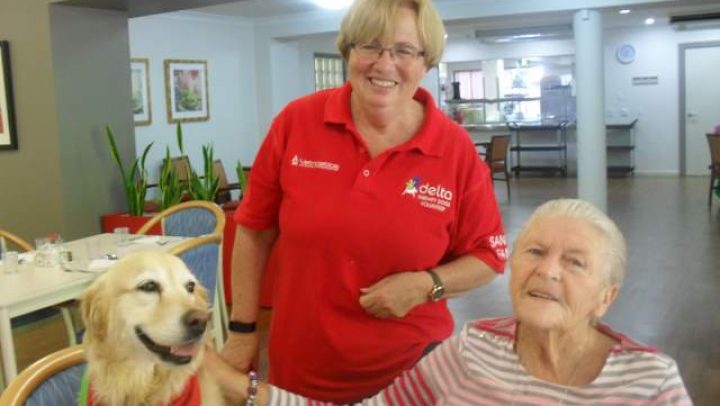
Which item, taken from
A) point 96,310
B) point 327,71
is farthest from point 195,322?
point 327,71

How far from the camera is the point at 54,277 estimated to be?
3.23 metres

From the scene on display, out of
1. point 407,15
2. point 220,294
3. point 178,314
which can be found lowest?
point 220,294

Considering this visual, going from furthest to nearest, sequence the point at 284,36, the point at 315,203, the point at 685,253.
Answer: the point at 284,36
the point at 685,253
the point at 315,203

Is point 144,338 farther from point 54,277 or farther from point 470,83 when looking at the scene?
point 470,83

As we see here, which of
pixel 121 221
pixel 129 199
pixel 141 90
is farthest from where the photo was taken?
pixel 141 90

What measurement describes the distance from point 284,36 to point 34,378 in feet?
29.2

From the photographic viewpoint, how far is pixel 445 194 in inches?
65.8

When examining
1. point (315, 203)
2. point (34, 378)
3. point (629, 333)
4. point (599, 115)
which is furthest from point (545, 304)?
point (599, 115)

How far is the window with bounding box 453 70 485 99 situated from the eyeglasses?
43.3 ft

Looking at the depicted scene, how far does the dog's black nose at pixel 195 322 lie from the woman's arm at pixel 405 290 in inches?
13.1

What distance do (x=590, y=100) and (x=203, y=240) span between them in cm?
597

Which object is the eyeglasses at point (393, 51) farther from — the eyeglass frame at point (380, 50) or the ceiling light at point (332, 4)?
the ceiling light at point (332, 4)

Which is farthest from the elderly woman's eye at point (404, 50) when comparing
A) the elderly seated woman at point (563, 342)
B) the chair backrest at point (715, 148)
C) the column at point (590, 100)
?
the chair backrest at point (715, 148)

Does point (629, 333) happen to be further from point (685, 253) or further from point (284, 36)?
point (284, 36)
